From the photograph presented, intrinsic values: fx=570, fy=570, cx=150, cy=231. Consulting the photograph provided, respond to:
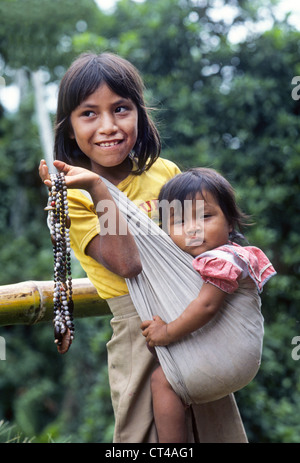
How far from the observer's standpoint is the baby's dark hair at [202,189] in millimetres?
1650

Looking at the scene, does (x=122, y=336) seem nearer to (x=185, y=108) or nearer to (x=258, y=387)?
(x=258, y=387)

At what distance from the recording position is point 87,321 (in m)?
4.52

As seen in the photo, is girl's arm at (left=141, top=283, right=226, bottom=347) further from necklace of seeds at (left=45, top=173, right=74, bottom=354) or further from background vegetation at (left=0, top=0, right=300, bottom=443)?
background vegetation at (left=0, top=0, right=300, bottom=443)

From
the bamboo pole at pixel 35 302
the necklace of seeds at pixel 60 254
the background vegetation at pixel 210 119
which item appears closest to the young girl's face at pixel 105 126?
the necklace of seeds at pixel 60 254

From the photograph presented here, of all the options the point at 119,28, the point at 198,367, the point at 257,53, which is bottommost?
the point at 198,367

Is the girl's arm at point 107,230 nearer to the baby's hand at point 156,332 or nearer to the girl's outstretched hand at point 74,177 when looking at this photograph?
the girl's outstretched hand at point 74,177

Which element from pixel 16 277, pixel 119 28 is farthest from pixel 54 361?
pixel 119 28

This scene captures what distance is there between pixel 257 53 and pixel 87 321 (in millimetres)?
2645

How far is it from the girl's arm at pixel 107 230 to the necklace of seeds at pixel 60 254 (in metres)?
0.03

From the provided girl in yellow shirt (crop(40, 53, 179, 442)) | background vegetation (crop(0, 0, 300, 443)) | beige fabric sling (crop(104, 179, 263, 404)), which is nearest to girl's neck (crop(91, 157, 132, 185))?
girl in yellow shirt (crop(40, 53, 179, 442))

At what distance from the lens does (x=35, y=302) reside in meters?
2.07

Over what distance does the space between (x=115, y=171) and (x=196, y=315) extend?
0.56 metres

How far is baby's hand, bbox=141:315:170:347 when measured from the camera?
5.08 ft

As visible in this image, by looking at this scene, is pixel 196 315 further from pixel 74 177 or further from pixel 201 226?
pixel 74 177
